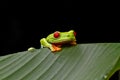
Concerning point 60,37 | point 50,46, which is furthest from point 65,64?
point 60,37

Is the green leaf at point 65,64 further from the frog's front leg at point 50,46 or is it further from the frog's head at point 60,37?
the frog's head at point 60,37

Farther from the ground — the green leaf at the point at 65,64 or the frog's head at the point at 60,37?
the green leaf at the point at 65,64

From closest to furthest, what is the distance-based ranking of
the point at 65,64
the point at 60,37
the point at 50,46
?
the point at 65,64 < the point at 50,46 < the point at 60,37

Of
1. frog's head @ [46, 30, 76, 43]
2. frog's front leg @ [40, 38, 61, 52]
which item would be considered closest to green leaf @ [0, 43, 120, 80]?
frog's front leg @ [40, 38, 61, 52]

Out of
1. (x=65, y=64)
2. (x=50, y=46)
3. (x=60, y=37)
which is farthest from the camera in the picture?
(x=60, y=37)

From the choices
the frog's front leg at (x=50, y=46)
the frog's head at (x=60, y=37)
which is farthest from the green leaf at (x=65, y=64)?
the frog's head at (x=60, y=37)

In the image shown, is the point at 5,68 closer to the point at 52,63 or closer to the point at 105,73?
the point at 52,63

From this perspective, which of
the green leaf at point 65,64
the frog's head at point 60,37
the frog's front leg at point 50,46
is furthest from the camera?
the frog's head at point 60,37

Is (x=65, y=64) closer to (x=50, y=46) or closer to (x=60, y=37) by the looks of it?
(x=50, y=46)

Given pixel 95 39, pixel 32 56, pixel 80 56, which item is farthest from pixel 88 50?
pixel 95 39
